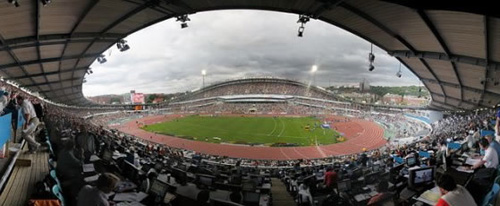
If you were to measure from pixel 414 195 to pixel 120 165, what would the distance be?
24.7 feet

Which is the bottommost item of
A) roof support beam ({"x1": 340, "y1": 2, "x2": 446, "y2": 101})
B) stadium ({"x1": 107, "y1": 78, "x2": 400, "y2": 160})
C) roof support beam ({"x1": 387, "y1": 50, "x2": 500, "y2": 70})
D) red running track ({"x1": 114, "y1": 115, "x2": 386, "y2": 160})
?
red running track ({"x1": 114, "y1": 115, "x2": 386, "y2": 160})

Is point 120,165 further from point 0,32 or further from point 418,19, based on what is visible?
point 418,19

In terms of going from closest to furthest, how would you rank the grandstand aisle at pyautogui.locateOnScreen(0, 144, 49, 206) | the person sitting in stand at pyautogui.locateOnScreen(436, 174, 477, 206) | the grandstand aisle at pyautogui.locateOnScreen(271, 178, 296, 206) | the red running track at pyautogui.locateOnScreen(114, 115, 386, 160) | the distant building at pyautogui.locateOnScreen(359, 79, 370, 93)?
the person sitting in stand at pyautogui.locateOnScreen(436, 174, 477, 206) < the grandstand aisle at pyautogui.locateOnScreen(0, 144, 49, 206) < the grandstand aisle at pyautogui.locateOnScreen(271, 178, 296, 206) < the red running track at pyautogui.locateOnScreen(114, 115, 386, 160) < the distant building at pyautogui.locateOnScreen(359, 79, 370, 93)

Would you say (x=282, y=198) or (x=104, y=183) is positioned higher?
(x=104, y=183)

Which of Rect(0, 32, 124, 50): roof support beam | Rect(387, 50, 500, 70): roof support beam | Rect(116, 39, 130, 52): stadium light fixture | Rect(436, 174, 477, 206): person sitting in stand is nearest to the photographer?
Rect(436, 174, 477, 206): person sitting in stand

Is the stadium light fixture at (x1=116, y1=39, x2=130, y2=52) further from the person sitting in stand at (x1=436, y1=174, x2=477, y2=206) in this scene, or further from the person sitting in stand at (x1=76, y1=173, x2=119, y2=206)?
the person sitting in stand at (x1=436, y1=174, x2=477, y2=206)

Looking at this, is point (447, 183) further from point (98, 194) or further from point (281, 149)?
point (281, 149)

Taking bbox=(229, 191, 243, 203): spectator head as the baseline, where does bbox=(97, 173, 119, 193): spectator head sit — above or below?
above

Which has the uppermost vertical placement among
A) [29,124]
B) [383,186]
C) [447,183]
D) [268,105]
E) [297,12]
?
[297,12]

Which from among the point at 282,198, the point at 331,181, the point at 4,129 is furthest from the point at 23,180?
the point at 331,181

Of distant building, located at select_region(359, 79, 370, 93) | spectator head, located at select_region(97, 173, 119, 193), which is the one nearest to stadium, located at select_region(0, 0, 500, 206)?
spectator head, located at select_region(97, 173, 119, 193)

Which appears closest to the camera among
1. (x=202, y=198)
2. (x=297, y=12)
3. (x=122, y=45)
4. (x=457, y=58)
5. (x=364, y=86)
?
(x=202, y=198)

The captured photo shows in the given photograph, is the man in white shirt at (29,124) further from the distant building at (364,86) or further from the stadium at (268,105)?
the distant building at (364,86)

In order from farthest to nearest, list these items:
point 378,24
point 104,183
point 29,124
A: point 378,24 < point 29,124 < point 104,183
